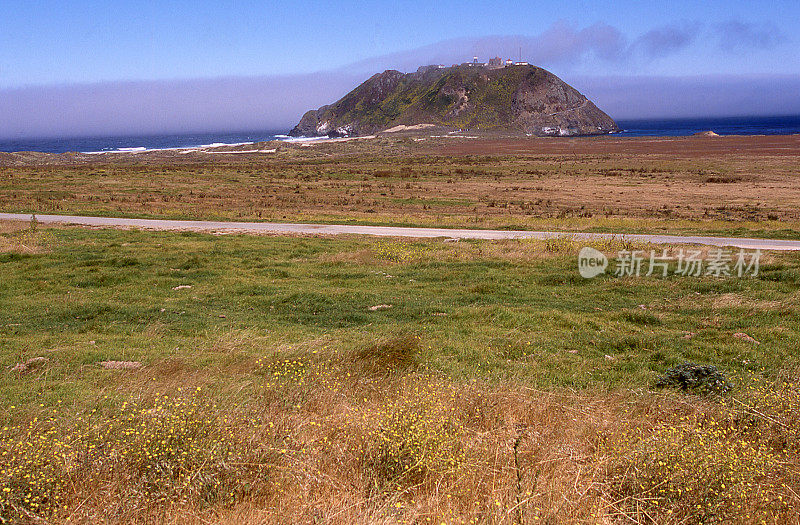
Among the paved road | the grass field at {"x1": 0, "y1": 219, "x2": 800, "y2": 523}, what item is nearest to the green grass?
the grass field at {"x1": 0, "y1": 219, "x2": 800, "y2": 523}

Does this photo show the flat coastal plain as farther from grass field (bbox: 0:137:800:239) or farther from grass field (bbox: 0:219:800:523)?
grass field (bbox: 0:137:800:239)

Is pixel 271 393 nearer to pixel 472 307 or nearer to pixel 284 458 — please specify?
pixel 284 458

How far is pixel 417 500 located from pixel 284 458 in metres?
1.37

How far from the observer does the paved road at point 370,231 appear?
23.2 m

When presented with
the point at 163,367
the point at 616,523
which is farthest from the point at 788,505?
the point at 163,367

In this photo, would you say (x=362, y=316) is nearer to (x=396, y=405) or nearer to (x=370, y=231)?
(x=396, y=405)

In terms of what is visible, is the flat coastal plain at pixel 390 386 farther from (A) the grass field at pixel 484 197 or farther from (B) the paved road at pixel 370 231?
(A) the grass field at pixel 484 197

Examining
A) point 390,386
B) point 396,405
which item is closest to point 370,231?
point 390,386

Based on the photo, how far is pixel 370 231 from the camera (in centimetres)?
2825

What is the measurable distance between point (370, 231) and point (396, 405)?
2258cm

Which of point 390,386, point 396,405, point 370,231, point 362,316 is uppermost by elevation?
point 396,405

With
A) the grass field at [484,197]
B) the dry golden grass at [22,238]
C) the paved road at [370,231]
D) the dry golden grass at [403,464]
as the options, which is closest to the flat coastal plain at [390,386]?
the dry golden grass at [403,464]

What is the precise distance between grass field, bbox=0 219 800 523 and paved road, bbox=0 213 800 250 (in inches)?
345

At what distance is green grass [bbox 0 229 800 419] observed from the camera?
8461 millimetres
